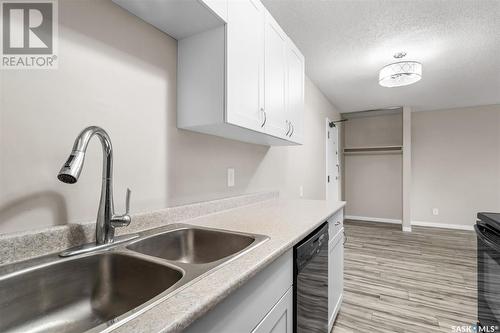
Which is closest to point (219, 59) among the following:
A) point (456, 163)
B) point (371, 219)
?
point (371, 219)

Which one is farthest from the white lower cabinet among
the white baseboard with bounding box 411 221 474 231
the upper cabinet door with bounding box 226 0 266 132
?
the white baseboard with bounding box 411 221 474 231

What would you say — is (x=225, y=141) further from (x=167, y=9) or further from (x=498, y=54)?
(x=498, y=54)

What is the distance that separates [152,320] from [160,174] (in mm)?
824

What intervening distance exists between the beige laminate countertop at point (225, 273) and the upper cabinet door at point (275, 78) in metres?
0.59

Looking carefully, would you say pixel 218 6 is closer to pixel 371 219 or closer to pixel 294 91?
pixel 294 91

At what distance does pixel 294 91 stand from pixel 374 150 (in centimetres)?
418

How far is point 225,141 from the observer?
167 cm

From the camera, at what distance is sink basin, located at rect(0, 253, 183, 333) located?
2.10 ft

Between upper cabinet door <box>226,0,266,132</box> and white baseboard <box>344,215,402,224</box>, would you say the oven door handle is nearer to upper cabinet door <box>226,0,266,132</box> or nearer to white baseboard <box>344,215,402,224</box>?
upper cabinet door <box>226,0,266,132</box>

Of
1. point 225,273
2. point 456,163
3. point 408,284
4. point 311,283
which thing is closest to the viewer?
point 225,273

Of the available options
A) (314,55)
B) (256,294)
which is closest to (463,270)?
(314,55)

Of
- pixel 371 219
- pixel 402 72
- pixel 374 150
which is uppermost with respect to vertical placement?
pixel 402 72

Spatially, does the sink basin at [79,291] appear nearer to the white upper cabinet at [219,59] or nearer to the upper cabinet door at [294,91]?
the white upper cabinet at [219,59]

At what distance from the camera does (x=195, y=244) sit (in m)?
1.14
